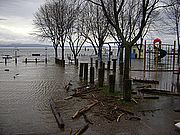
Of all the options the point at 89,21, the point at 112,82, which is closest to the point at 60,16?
the point at 89,21

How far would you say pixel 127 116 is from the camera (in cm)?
859

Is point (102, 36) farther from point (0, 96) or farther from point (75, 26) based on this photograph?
point (0, 96)

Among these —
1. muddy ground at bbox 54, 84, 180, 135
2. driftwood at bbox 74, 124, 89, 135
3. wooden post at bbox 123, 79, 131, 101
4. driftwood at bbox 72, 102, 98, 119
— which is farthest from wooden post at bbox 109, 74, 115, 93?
driftwood at bbox 74, 124, 89, 135

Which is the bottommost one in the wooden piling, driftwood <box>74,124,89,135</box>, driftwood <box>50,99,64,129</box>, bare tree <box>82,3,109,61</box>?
driftwood <box>74,124,89,135</box>

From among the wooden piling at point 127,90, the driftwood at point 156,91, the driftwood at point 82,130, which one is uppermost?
the wooden piling at point 127,90

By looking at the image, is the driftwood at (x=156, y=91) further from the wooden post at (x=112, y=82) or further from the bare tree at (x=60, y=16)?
the bare tree at (x=60, y=16)

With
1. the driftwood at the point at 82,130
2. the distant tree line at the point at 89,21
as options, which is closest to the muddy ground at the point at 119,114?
the driftwood at the point at 82,130

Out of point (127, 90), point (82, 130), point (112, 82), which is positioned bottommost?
point (82, 130)

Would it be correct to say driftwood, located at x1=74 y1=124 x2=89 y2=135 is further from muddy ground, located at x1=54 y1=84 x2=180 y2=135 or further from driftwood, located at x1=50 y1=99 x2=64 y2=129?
driftwood, located at x1=50 y1=99 x2=64 y2=129

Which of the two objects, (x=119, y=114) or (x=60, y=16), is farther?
(x=60, y=16)

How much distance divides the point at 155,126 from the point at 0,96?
26.4ft

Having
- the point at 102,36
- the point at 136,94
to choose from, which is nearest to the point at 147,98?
the point at 136,94

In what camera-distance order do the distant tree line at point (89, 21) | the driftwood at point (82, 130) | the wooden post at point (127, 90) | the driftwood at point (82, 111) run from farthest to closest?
the distant tree line at point (89, 21)
the wooden post at point (127, 90)
the driftwood at point (82, 111)
the driftwood at point (82, 130)

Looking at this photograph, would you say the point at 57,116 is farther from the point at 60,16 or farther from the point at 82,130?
the point at 60,16
